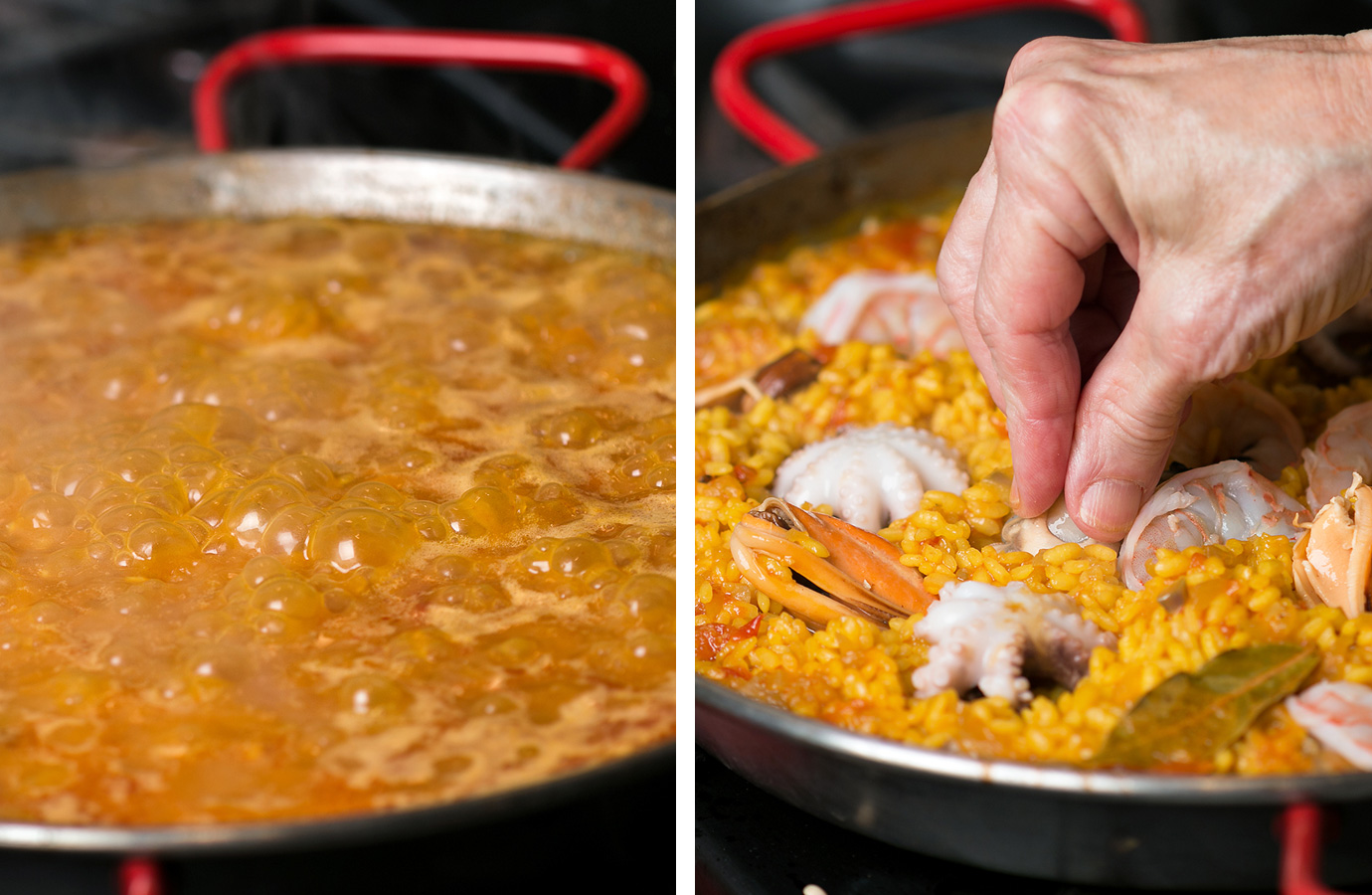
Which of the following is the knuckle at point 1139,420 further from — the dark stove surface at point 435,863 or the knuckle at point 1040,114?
the dark stove surface at point 435,863

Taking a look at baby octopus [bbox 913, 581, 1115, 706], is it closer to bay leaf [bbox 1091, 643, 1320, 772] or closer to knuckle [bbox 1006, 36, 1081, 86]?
bay leaf [bbox 1091, 643, 1320, 772]

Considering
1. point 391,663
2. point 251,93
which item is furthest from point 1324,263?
point 251,93

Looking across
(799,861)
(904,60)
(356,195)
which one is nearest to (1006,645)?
(799,861)

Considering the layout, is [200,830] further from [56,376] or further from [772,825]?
[56,376]

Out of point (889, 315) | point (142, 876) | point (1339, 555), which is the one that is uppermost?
point (889, 315)

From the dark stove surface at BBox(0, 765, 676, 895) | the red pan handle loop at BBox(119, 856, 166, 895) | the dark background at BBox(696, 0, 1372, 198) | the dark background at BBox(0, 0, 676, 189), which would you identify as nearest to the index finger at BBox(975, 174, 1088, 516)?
the dark stove surface at BBox(0, 765, 676, 895)

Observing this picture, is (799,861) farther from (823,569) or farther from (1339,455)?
(1339,455)
